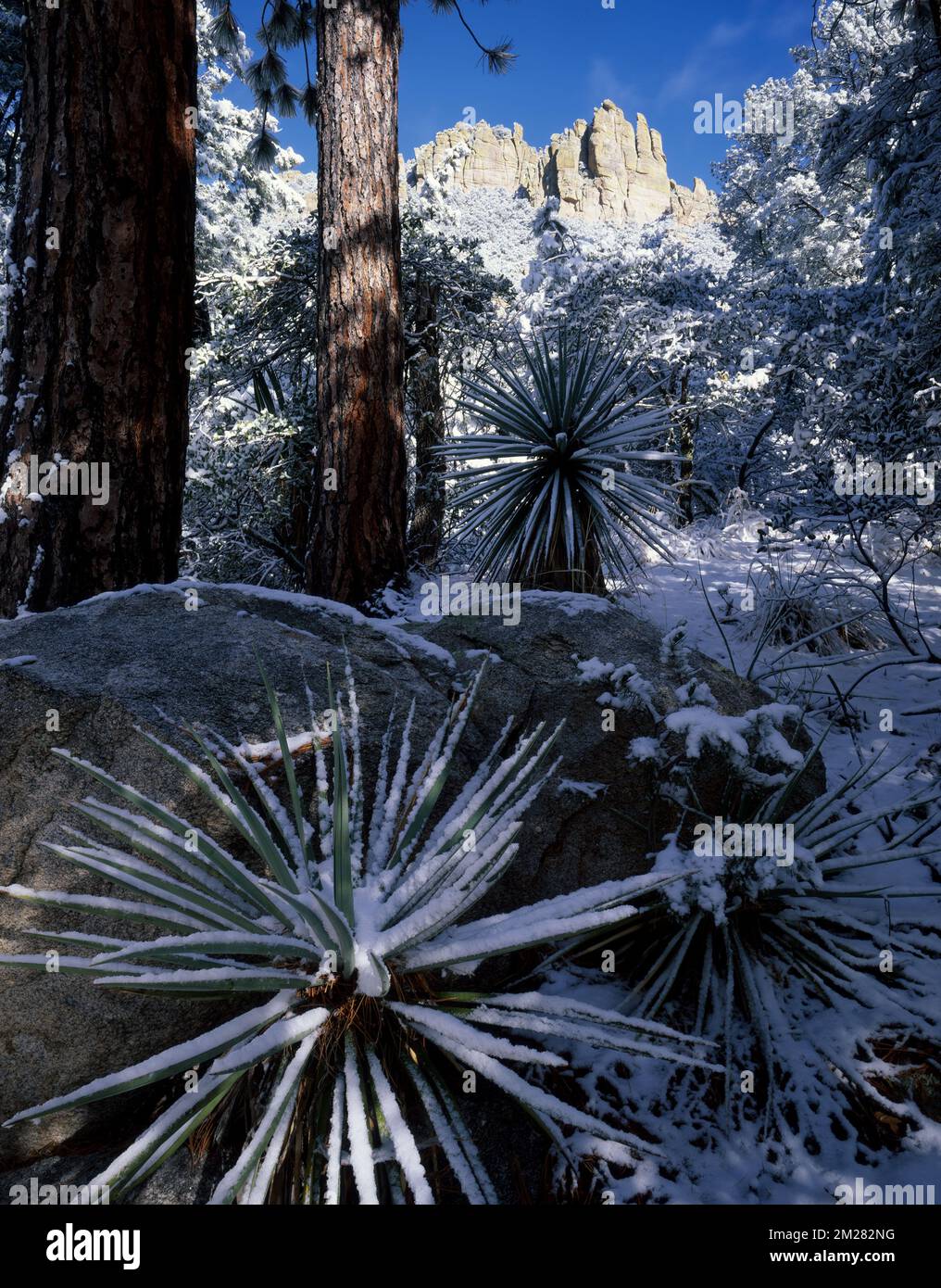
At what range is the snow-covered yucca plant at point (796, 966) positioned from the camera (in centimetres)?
171

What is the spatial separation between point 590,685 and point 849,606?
3060 mm

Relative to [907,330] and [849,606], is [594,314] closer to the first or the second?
[907,330]

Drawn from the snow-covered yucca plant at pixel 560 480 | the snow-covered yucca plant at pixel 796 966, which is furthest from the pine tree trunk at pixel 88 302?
the snow-covered yucca plant at pixel 796 966

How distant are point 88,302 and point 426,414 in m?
4.51

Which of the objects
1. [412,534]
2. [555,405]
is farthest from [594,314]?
[555,405]

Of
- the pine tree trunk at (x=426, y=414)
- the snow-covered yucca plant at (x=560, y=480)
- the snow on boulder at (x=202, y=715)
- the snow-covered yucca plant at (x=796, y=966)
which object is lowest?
the snow-covered yucca plant at (x=796, y=966)

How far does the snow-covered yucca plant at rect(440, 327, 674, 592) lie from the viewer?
423cm

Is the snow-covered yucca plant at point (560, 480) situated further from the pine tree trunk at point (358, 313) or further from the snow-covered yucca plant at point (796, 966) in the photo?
the snow-covered yucca plant at point (796, 966)

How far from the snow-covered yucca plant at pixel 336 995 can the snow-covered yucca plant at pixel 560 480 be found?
8.28 feet

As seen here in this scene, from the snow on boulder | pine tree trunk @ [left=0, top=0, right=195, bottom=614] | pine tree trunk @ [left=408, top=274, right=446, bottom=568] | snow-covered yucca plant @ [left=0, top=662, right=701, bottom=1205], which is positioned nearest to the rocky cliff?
pine tree trunk @ [left=408, top=274, right=446, bottom=568]

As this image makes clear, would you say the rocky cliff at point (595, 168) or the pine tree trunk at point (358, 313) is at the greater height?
the rocky cliff at point (595, 168)

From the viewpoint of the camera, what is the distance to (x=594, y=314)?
1242cm

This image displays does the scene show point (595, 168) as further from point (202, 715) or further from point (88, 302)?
point (202, 715)

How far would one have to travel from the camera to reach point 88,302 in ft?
10.1
